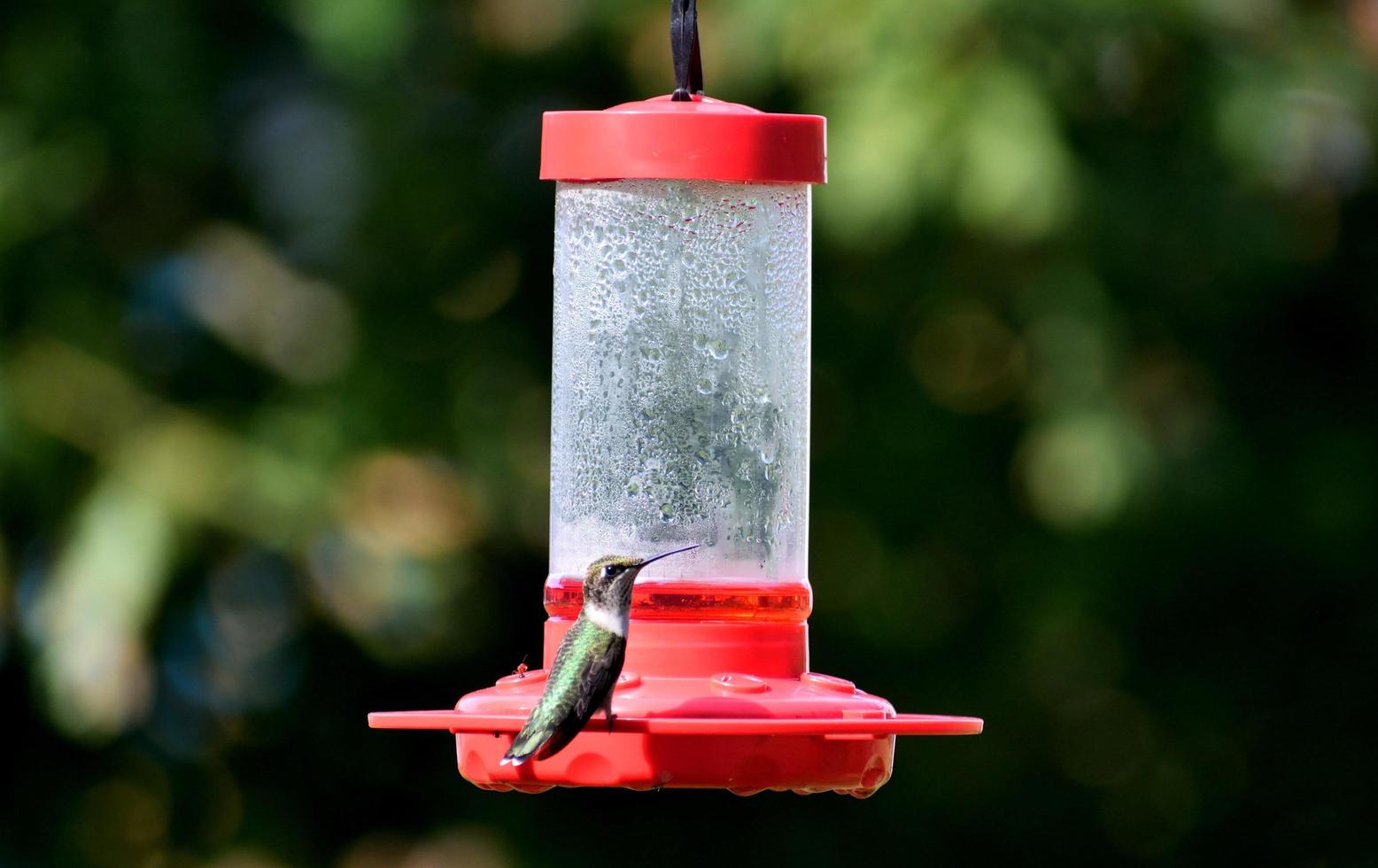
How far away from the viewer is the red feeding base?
3.24m

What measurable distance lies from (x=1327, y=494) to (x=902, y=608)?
170 cm

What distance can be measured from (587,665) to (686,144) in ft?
2.82

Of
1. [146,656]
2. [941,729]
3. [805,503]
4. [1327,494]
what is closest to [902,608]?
[1327,494]

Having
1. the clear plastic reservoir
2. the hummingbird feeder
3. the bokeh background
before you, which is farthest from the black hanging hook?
the bokeh background

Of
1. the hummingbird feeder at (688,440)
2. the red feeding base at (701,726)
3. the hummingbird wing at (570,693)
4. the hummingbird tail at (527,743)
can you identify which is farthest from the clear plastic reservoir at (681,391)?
the hummingbird tail at (527,743)

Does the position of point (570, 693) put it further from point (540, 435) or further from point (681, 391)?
point (540, 435)

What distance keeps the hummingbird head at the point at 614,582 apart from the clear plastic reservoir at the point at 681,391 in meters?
0.25

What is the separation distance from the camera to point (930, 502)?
8469mm

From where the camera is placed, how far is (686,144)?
349 centimetres

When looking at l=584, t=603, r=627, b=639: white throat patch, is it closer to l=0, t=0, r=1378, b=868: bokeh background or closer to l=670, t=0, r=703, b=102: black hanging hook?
l=670, t=0, r=703, b=102: black hanging hook

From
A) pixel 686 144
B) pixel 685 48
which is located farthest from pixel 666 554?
pixel 685 48

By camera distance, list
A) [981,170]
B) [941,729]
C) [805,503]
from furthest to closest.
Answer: [981,170], [805,503], [941,729]

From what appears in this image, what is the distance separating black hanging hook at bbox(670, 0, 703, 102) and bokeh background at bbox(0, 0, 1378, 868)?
131 inches

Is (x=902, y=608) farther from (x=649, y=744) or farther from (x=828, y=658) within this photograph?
(x=649, y=744)
